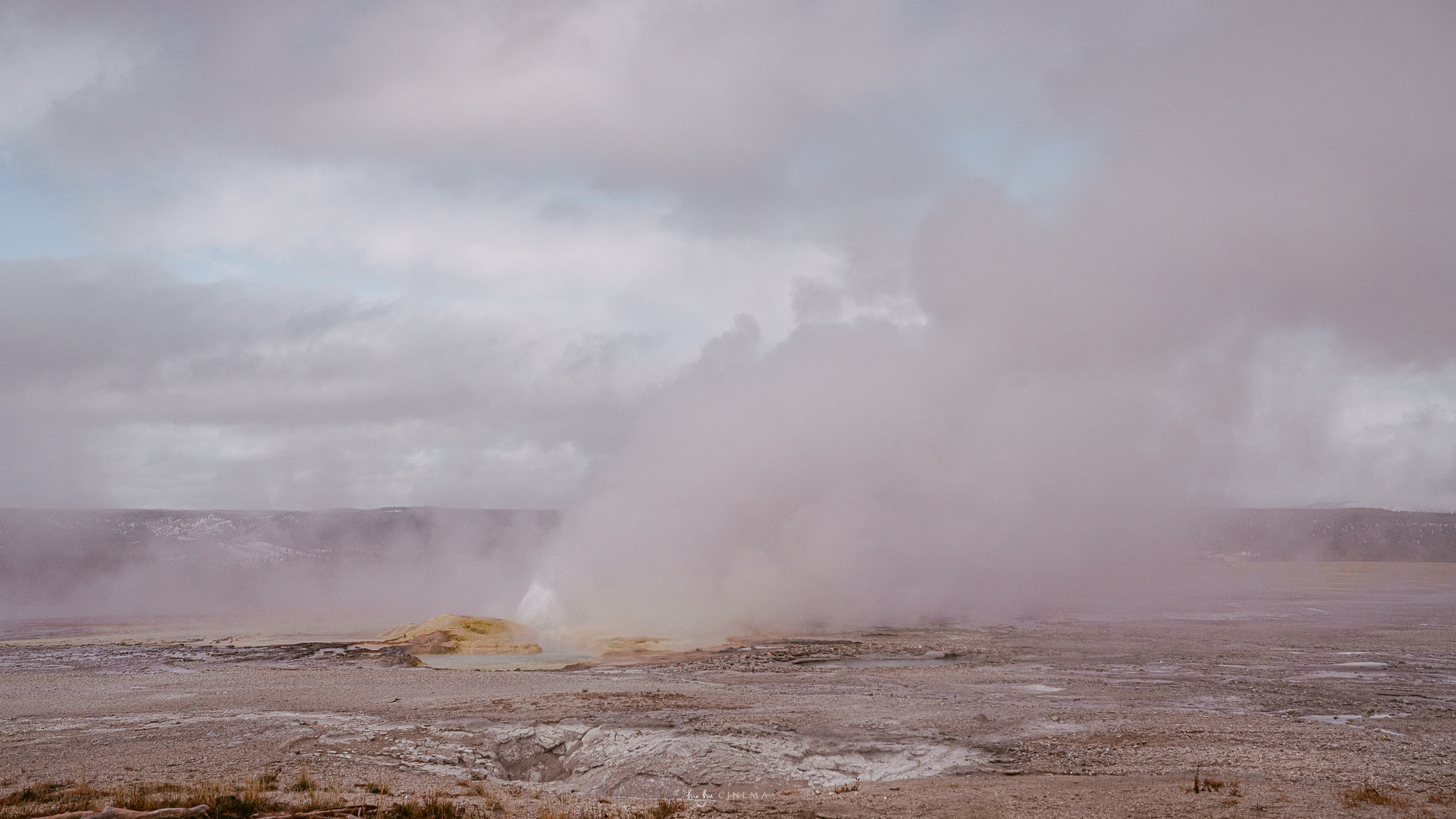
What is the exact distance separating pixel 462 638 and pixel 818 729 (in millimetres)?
21763

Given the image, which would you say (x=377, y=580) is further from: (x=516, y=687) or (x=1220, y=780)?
(x=1220, y=780)

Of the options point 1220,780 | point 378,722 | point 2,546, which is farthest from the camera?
point 2,546

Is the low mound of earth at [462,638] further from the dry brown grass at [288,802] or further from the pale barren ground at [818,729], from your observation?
the dry brown grass at [288,802]

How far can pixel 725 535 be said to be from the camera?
53.2 meters

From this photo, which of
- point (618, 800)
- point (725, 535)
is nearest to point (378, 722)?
point (618, 800)

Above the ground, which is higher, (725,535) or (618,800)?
(725,535)

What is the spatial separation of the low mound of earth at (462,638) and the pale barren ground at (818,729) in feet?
13.3

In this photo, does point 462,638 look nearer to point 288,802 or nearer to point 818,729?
point 818,729

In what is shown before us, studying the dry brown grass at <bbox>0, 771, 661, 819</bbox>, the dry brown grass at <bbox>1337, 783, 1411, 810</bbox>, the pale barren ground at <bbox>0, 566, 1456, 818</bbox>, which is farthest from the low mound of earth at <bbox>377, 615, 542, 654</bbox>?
the dry brown grass at <bbox>1337, 783, 1411, 810</bbox>

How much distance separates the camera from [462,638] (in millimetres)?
34781

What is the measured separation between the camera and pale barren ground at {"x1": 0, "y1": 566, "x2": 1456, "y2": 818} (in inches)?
500

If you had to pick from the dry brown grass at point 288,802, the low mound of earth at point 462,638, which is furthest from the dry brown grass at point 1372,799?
the low mound of earth at point 462,638

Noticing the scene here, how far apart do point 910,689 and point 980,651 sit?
9.12 m

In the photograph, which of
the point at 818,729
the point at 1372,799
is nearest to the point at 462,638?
the point at 818,729
